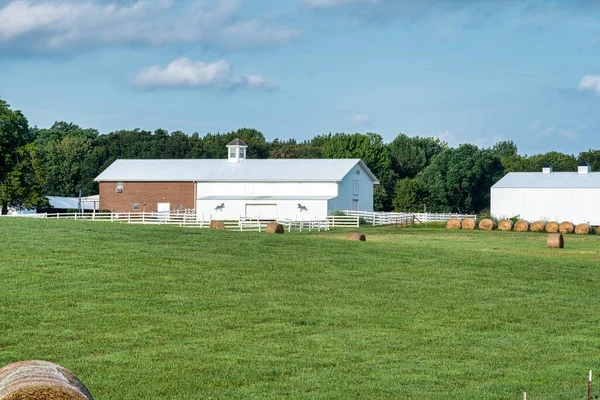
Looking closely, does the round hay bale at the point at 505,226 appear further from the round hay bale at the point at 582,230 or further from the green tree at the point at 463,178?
the green tree at the point at 463,178

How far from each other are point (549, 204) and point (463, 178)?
1030 inches

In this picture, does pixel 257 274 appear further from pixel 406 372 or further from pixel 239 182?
pixel 239 182

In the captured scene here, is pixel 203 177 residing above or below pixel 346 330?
above

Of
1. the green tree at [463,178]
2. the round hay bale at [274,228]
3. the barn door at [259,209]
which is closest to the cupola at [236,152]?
the barn door at [259,209]

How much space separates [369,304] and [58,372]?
14.4 metres

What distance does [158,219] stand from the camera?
65875 mm

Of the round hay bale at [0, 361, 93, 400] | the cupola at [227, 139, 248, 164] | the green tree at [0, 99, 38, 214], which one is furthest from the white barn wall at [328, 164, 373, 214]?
the round hay bale at [0, 361, 93, 400]

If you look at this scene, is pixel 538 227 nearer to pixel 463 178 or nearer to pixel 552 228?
pixel 552 228

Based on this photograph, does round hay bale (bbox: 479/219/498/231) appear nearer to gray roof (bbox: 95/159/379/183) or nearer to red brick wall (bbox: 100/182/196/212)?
gray roof (bbox: 95/159/379/183)

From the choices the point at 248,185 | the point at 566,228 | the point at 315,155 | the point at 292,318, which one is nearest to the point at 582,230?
the point at 566,228

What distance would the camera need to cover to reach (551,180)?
3147 inches

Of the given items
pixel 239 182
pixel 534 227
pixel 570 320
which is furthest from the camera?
pixel 239 182

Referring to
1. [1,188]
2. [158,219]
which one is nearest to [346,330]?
[158,219]

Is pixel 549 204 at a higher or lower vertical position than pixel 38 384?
higher
